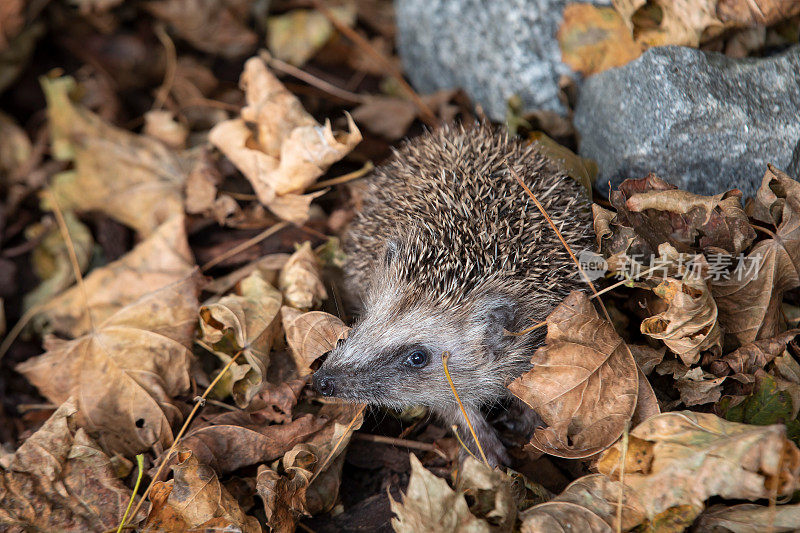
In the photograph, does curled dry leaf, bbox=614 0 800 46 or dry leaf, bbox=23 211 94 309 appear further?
dry leaf, bbox=23 211 94 309

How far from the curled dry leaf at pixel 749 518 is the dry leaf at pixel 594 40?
205 cm

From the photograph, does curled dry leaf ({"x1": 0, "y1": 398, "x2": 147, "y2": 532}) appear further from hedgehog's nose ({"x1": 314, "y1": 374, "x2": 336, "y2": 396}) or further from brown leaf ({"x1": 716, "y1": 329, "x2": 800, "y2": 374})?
brown leaf ({"x1": 716, "y1": 329, "x2": 800, "y2": 374})

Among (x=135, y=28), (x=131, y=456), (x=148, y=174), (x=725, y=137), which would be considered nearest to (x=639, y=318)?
(x=725, y=137)

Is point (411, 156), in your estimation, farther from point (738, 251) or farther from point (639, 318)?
point (738, 251)

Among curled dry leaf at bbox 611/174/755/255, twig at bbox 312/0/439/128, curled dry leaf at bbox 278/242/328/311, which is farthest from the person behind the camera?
twig at bbox 312/0/439/128

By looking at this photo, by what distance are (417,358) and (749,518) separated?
52.7 inches

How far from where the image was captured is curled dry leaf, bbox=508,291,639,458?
236 centimetres

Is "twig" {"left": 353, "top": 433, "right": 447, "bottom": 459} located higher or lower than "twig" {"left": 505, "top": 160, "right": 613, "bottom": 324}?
lower

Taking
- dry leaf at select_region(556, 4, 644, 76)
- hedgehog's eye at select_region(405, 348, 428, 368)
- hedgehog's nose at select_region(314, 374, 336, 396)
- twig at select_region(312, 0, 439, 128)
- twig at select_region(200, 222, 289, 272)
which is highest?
dry leaf at select_region(556, 4, 644, 76)

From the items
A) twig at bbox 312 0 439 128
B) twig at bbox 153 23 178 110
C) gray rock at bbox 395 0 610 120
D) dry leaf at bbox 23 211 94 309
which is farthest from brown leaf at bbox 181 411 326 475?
twig at bbox 153 23 178 110

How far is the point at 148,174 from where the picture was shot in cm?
363

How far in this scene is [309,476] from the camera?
245 centimetres

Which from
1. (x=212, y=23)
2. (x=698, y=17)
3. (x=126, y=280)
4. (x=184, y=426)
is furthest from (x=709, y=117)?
(x=212, y=23)

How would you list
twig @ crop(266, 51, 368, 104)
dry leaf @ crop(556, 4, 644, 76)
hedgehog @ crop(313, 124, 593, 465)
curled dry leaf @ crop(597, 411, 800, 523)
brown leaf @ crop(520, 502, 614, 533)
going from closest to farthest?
curled dry leaf @ crop(597, 411, 800, 523)
brown leaf @ crop(520, 502, 614, 533)
hedgehog @ crop(313, 124, 593, 465)
dry leaf @ crop(556, 4, 644, 76)
twig @ crop(266, 51, 368, 104)
